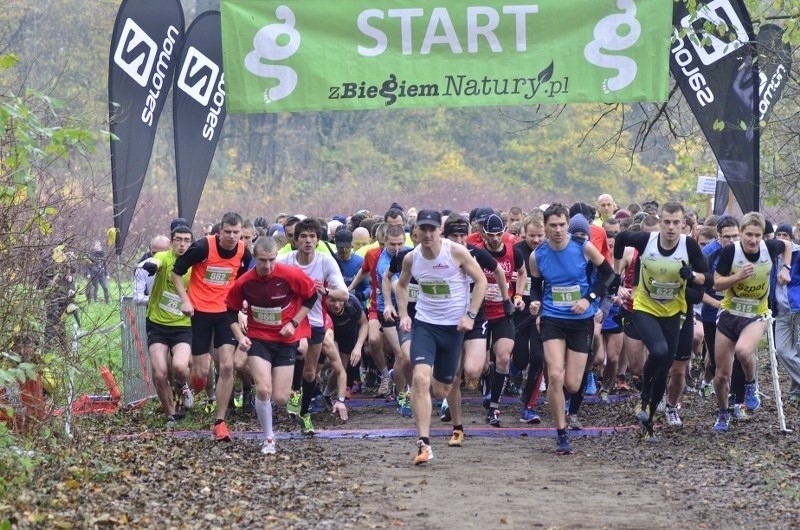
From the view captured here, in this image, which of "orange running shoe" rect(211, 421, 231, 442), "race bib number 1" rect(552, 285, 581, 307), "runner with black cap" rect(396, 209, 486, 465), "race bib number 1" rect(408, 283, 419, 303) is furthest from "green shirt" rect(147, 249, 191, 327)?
"race bib number 1" rect(552, 285, 581, 307)

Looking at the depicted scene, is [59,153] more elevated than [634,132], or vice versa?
[634,132]

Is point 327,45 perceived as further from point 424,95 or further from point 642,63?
point 642,63

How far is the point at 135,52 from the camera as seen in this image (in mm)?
13258

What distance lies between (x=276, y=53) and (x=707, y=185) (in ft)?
29.3

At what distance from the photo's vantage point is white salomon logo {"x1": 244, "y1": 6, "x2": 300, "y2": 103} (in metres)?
13.5

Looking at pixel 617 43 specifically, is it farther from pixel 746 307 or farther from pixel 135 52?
pixel 135 52

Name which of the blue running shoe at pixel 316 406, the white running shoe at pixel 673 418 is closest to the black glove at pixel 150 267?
the blue running shoe at pixel 316 406

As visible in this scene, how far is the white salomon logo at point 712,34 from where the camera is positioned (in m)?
12.9

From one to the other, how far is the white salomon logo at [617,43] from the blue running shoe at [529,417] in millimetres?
3484

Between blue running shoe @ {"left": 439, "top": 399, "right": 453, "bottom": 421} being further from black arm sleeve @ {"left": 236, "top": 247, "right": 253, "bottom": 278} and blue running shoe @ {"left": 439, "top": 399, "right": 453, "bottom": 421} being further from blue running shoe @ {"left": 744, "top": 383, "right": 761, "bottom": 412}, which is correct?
blue running shoe @ {"left": 744, "top": 383, "right": 761, "bottom": 412}

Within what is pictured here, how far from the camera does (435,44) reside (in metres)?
13.4

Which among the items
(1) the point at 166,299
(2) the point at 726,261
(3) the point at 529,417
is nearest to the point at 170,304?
(1) the point at 166,299

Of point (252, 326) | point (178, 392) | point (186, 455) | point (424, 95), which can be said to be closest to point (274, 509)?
point (186, 455)

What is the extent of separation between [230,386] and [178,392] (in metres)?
2.02
